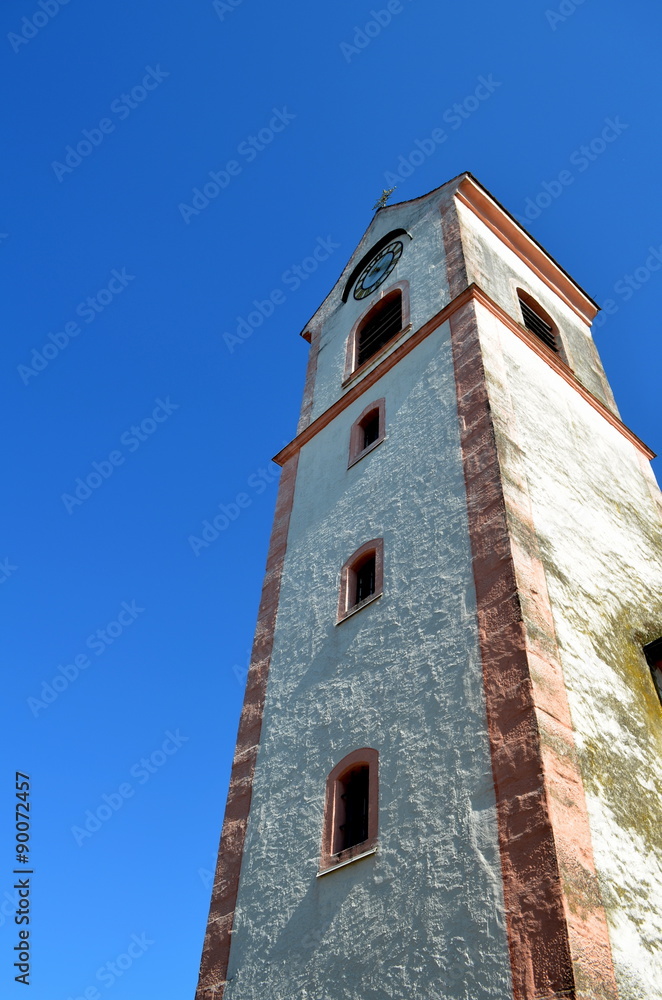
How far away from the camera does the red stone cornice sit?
1359 cm

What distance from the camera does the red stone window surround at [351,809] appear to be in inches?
326

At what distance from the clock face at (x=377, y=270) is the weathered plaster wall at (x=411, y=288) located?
19 cm

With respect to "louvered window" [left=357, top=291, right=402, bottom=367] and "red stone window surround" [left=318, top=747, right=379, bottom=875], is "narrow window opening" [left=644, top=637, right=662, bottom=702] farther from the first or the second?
"louvered window" [left=357, top=291, right=402, bottom=367]

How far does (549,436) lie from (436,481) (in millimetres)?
2215

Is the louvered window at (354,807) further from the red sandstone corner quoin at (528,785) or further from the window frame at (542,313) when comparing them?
the window frame at (542,313)

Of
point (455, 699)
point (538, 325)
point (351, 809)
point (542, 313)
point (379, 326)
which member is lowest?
point (351, 809)

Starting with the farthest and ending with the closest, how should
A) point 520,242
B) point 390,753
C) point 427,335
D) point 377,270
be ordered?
point 377,270
point 520,242
point 427,335
point 390,753

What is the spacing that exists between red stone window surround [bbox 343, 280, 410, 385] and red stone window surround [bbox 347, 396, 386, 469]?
160 centimetres

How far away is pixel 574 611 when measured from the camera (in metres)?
9.22

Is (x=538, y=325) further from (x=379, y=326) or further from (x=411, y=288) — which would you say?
(x=379, y=326)

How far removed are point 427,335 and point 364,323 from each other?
378 cm

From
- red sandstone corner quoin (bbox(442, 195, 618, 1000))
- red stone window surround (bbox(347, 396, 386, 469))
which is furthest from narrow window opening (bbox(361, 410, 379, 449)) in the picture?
red sandstone corner quoin (bbox(442, 195, 618, 1000))

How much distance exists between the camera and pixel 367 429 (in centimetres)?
1407

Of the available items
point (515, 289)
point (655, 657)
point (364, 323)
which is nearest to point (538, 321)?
point (515, 289)
